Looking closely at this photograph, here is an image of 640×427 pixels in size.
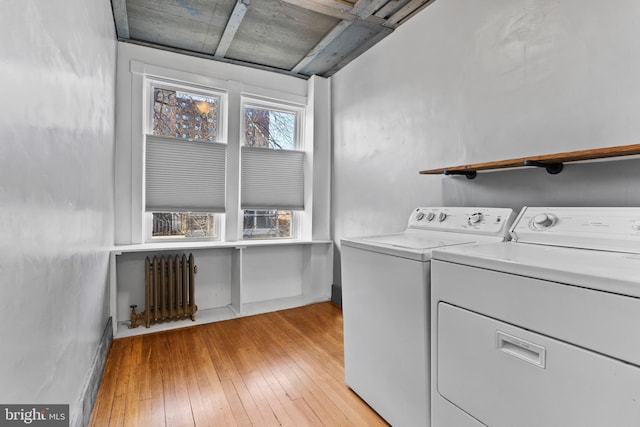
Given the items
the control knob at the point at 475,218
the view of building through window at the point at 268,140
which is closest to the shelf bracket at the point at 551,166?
the control knob at the point at 475,218

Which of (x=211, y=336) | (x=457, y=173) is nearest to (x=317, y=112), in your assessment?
(x=457, y=173)

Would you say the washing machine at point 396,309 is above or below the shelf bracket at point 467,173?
below

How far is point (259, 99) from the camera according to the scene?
339 centimetres

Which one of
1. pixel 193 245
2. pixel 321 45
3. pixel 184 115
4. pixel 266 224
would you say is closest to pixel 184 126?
pixel 184 115

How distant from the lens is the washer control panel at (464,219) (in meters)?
1.59

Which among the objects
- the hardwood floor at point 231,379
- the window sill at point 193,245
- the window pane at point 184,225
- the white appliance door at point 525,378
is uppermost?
the window pane at point 184,225

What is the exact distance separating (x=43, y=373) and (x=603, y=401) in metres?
1.67

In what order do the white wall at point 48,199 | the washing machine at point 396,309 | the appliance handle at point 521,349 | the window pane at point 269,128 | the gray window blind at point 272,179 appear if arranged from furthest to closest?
the window pane at point 269,128 < the gray window blind at point 272,179 < the washing machine at point 396,309 < the appliance handle at point 521,349 < the white wall at point 48,199

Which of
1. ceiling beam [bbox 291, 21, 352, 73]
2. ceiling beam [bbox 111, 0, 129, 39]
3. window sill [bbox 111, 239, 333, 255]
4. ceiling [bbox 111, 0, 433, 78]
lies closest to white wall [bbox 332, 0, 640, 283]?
ceiling [bbox 111, 0, 433, 78]

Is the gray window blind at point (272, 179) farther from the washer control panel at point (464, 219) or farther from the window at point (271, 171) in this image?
the washer control panel at point (464, 219)

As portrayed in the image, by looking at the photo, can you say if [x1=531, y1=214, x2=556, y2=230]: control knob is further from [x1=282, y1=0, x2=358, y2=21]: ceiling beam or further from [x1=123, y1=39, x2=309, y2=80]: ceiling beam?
[x1=123, y1=39, x2=309, y2=80]: ceiling beam

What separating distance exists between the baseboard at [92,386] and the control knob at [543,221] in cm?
224

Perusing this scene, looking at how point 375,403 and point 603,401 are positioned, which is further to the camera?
point 375,403

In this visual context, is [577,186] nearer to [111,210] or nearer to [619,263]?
[619,263]
